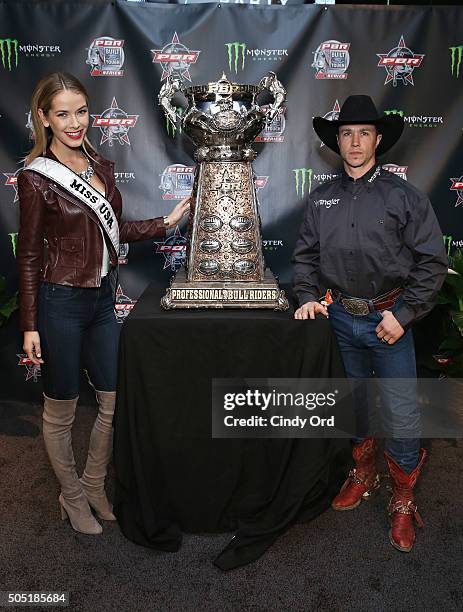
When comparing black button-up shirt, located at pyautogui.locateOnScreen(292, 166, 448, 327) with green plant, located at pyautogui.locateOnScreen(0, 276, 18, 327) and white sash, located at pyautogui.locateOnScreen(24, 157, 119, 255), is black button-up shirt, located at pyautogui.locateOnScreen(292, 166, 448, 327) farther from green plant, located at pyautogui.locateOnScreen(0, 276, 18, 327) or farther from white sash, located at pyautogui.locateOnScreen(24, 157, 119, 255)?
green plant, located at pyautogui.locateOnScreen(0, 276, 18, 327)

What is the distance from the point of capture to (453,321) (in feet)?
8.52

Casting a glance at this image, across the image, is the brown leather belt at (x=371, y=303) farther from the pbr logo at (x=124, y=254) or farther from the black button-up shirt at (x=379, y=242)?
the pbr logo at (x=124, y=254)

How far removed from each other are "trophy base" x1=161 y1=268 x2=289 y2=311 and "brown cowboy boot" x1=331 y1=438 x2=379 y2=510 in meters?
0.67

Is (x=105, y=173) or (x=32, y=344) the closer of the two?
(x=32, y=344)

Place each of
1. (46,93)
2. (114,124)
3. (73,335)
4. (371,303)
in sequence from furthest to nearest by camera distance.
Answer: (114,124) → (371,303) → (73,335) → (46,93)

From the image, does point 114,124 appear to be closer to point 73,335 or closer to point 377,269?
point 73,335

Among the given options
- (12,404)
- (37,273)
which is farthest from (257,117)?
(12,404)

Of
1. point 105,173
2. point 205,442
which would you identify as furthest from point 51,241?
point 205,442

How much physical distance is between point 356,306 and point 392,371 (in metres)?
0.26

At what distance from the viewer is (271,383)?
188 centimetres

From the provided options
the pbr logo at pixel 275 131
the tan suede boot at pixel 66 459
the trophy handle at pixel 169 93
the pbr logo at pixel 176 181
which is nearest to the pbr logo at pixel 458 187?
the pbr logo at pixel 275 131

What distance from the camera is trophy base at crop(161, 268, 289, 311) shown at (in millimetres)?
1911

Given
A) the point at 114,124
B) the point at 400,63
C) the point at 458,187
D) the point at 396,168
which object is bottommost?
the point at 458,187

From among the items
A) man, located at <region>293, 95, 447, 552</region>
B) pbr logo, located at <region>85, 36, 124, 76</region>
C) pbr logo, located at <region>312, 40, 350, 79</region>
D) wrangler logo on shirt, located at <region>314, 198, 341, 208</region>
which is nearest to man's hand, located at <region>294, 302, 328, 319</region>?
man, located at <region>293, 95, 447, 552</region>
